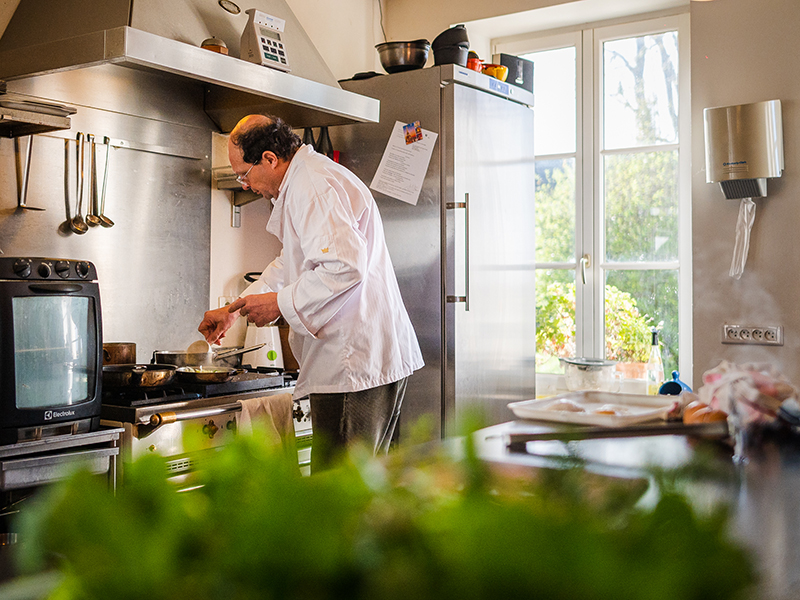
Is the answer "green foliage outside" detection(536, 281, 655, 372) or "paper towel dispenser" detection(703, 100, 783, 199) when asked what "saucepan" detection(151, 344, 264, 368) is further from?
"paper towel dispenser" detection(703, 100, 783, 199)

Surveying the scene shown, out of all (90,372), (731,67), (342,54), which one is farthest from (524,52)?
(90,372)

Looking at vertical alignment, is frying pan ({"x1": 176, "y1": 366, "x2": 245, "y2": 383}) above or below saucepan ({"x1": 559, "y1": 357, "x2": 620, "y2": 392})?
above

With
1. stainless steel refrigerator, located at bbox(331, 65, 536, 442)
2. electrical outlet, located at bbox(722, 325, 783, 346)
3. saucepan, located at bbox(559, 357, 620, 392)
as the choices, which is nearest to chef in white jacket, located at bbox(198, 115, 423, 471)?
stainless steel refrigerator, located at bbox(331, 65, 536, 442)

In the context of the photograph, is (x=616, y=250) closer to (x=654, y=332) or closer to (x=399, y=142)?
(x=654, y=332)

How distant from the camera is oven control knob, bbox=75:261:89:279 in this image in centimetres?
213

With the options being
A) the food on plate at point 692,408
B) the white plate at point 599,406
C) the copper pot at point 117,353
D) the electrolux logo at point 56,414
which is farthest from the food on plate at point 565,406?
the copper pot at point 117,353

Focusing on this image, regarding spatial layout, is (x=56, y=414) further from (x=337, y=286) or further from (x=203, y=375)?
(x=337, y=286)

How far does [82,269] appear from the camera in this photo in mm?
2145

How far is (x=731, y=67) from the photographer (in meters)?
3.01

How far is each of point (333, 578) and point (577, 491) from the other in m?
0.09

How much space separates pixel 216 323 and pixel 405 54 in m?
1.51

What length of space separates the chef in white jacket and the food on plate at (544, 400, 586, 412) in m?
0.79

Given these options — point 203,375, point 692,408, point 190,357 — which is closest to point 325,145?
point 190,357

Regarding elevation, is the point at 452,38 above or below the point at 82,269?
above
